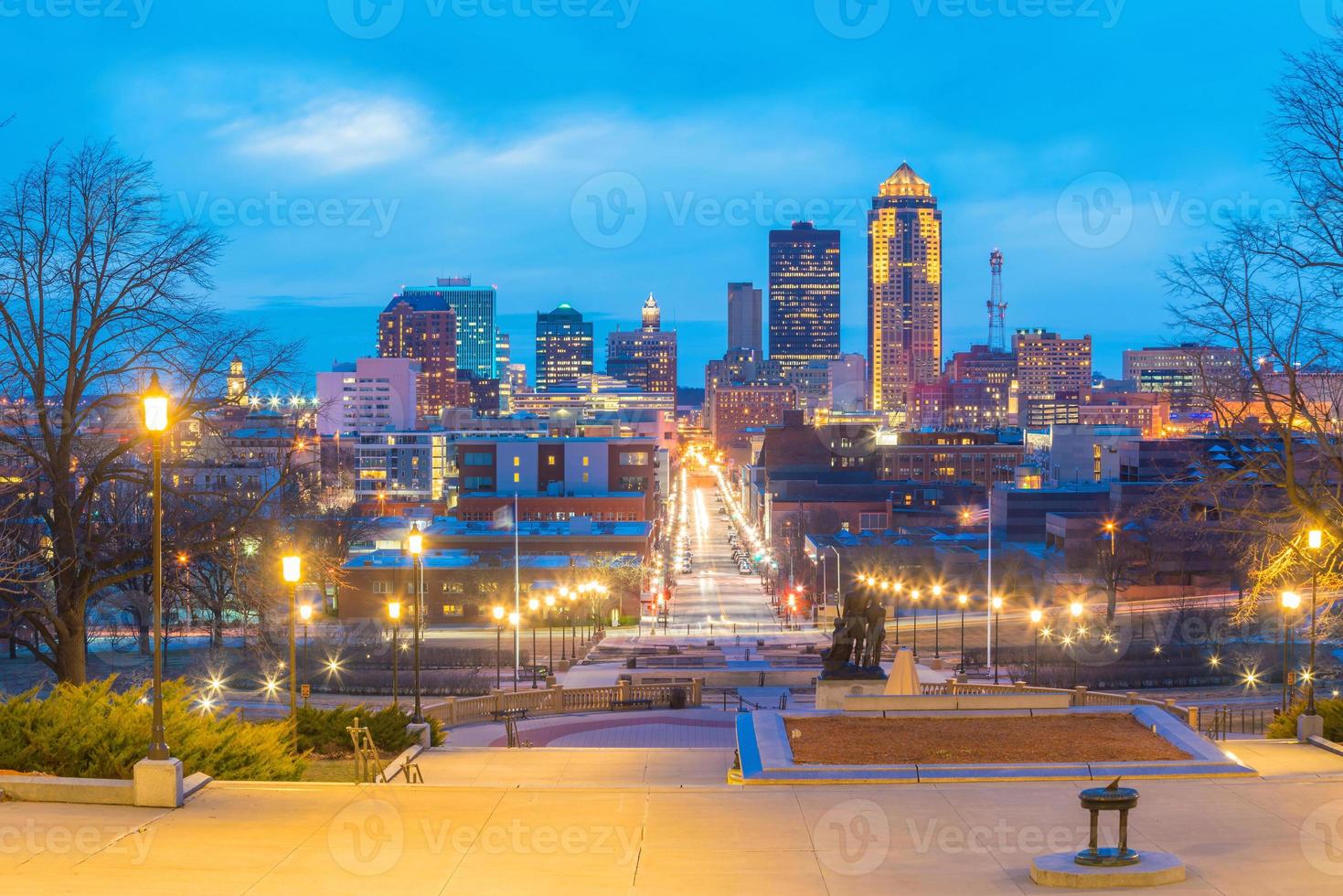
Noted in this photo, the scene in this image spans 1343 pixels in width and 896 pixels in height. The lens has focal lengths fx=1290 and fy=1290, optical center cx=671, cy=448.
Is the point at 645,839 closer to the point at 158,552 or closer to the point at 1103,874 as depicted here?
the point at 1103,874

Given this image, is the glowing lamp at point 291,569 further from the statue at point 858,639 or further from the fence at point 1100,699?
the fence at point 1100,699

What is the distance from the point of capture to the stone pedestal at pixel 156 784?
50.9 feet

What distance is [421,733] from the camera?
2558 cm

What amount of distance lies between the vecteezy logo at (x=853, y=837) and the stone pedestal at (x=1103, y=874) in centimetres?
174

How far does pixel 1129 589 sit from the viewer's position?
9212cm

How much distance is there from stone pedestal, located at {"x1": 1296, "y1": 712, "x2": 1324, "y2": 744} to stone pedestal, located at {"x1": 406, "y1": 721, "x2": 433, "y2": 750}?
16394mm

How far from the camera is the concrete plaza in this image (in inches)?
503

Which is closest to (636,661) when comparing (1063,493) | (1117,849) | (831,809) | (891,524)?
(831,809)

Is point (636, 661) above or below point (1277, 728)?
below

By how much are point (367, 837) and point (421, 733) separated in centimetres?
1126

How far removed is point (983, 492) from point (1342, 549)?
136 metres

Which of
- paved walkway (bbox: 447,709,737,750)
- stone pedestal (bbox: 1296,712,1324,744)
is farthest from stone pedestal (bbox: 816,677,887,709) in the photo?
stone pedestal (bbox: 1296,712,1324,744)

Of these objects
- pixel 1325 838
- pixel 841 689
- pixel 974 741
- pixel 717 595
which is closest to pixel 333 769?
pixel 974 741

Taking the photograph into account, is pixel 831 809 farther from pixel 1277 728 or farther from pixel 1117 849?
pixel 1277 728
